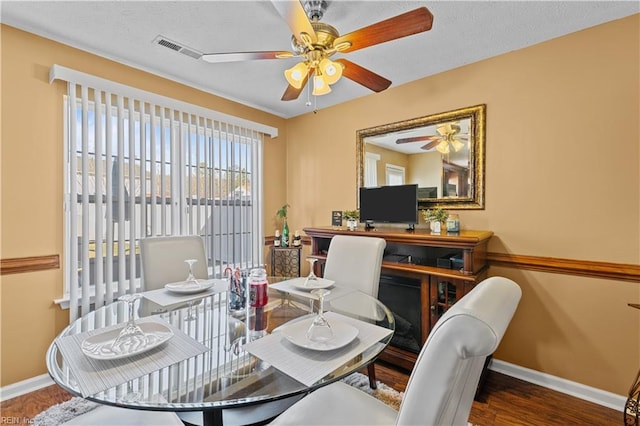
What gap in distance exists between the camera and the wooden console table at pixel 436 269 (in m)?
2.12

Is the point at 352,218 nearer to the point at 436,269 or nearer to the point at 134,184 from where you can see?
the point at 436,269

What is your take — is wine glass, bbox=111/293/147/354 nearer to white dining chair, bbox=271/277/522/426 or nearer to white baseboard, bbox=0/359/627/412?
white dining chair, bbox=271/277/522/426

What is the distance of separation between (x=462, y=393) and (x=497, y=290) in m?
0.31

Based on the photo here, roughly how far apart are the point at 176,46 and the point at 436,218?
2.49 metres

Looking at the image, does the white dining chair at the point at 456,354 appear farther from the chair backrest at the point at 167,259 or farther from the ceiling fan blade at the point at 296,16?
the chair backrest at the point at 167,259

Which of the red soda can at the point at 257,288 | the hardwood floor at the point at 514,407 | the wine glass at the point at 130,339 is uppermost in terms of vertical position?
the red soda can at the point at 257,288

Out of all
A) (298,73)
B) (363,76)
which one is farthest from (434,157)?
(298,73)

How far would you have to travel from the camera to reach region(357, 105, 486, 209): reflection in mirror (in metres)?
2.55

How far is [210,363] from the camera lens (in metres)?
1.08

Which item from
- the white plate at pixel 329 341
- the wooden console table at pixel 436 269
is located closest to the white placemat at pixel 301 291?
the white plate at pixel 329 341

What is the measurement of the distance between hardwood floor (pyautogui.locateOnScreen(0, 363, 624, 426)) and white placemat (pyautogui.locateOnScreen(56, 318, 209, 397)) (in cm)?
133

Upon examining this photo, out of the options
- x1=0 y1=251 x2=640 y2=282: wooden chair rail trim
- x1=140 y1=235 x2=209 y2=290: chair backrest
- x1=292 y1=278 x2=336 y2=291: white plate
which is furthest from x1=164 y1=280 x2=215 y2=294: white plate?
x1=0 y1=251 x2=640 y2=282: wooden chair rail trim

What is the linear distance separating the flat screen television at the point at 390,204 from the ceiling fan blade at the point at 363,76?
102 cm

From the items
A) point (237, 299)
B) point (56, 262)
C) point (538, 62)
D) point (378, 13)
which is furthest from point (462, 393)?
point (56, 262)
